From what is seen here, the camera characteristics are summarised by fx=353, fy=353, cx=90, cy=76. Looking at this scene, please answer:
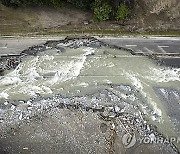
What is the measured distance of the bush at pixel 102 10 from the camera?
31297mm

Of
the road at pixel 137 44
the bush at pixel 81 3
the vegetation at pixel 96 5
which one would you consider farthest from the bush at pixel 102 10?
the road at pixel 137 44

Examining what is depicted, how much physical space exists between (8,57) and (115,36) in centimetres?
975

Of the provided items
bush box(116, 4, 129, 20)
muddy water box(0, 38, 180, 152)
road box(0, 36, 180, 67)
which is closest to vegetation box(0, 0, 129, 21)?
bush box(116, 4, 129, 20)

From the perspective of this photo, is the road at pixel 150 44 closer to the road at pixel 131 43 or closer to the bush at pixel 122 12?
the road at pixel 131 43

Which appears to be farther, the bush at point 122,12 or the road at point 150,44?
the bush at point 122,12

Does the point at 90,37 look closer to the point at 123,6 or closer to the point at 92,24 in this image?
the point at 92,24

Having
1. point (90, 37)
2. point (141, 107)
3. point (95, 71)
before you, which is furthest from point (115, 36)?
point (141, 107)

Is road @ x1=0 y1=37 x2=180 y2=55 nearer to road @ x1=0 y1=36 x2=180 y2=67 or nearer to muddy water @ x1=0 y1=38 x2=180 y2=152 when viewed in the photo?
road @ x1=0 y1=36 x2=180 y2=67

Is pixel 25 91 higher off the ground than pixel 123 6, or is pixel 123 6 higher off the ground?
pixel 123 6

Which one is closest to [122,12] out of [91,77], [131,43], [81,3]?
[131,43]

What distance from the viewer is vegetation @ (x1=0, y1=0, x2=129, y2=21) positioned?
3138cm

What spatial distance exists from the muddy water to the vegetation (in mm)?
3078

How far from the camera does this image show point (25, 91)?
2898cm

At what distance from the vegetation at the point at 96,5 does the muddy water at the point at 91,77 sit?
3.08 metres
